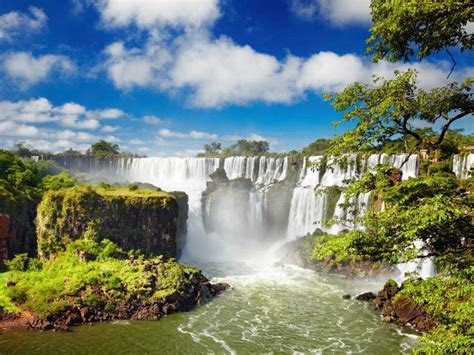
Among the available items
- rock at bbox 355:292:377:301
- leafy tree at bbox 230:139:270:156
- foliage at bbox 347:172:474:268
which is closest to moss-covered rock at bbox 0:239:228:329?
rock at bbox 355:292:377:301

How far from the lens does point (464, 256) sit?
28.4 feet

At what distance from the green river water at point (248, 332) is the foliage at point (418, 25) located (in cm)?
1963

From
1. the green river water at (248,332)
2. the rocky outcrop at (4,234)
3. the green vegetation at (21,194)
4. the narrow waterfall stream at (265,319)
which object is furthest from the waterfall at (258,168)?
the rocky outcrop at (4,234)

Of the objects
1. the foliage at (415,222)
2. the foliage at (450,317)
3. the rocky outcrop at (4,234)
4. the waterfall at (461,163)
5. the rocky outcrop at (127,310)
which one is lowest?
the rocky outcrop at (127,310)

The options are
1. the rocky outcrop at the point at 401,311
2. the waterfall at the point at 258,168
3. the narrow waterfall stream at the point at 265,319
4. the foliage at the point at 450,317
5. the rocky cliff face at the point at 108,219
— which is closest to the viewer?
the foliage at the point at 450,317

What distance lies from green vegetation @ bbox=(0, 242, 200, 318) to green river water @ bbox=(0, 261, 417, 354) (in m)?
2.38

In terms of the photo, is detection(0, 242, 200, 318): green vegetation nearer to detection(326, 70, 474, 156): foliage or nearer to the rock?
the rock

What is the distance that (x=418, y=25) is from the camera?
30.1 ft

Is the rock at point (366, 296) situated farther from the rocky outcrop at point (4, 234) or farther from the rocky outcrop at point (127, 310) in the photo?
the rocky outcrop at point (4, 234)

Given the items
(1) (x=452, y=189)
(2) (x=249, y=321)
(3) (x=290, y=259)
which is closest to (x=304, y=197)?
(3) (x=290, y=259)

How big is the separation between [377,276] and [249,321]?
60.7 feet

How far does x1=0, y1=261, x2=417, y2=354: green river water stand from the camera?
78.5 ft

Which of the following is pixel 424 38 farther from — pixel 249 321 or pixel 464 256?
pixel 249 321

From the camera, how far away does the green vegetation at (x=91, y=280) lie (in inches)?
1134
